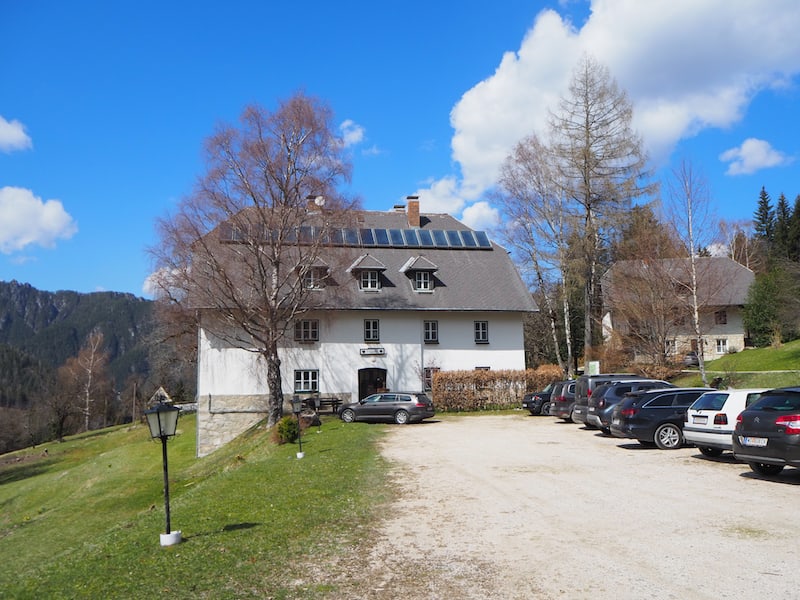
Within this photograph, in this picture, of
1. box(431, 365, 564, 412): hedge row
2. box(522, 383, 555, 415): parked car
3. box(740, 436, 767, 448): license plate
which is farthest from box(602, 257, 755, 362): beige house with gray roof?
box(740, 436, 767, 448): license plate

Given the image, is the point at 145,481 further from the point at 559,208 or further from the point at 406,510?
the point at 559,208

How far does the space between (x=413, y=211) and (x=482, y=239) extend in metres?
5.04

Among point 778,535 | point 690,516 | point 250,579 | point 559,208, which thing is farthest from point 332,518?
point 559,208

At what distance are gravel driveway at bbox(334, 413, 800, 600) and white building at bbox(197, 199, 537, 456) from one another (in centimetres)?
2071

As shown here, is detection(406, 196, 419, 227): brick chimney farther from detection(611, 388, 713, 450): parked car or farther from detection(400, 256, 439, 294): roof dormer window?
detection(611, 388, 713, 450): parked car

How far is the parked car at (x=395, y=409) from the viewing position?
29.0 m

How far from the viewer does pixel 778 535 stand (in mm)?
7754

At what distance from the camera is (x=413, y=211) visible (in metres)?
43.3

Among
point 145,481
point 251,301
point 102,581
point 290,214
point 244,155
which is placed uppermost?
point 244,155

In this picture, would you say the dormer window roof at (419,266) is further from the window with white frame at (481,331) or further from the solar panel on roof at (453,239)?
the window with white frame at (481,331)

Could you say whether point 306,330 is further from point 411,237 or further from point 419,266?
point 411,237

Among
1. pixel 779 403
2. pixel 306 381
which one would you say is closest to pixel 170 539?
pixel 779 403

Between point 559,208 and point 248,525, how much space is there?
3434 centimetres

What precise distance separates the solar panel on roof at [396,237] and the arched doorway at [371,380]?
865 centimetres
